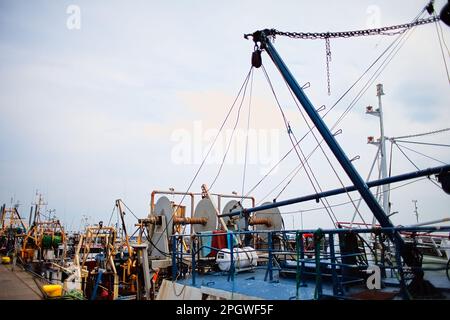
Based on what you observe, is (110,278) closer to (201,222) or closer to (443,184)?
(201,222)

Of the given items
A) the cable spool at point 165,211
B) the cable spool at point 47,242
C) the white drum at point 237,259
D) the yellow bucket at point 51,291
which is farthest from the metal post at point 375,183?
the cable spool at point 47,242

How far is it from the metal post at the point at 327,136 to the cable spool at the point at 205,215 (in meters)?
8.05

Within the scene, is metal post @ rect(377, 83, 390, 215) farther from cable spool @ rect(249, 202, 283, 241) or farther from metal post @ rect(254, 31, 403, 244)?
metal post @ rect(254, 31, 403, 244)

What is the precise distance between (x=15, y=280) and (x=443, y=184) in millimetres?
20668

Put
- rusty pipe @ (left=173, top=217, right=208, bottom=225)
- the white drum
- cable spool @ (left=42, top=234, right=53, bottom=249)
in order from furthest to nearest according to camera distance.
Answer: cable spool @ (left=42, top=234, right=53, bottom=249) < rusty pipe @ (left=173, top=217, right=208, bottom=225) < the white drum

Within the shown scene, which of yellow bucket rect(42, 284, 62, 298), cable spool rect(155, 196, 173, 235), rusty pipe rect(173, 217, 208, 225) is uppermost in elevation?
cable spool rect(155, 196, 173, 235)

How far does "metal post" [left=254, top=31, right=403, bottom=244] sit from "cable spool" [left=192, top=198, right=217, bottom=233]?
8.05 metres

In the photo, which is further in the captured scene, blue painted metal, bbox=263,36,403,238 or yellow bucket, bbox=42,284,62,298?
yellow bucket, bbox=42,284,62,298

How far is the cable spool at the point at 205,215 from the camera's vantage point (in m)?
15.5

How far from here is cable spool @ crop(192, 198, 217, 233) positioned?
15500 mm

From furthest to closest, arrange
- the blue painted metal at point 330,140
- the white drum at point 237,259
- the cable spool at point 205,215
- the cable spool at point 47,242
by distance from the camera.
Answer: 1. the cable spool at point 47,242
2. the cable spool at point 205,215
3. the white drum at point 237,259
4. the blue painted metal at point 330,140

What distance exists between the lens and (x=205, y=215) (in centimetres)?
1605

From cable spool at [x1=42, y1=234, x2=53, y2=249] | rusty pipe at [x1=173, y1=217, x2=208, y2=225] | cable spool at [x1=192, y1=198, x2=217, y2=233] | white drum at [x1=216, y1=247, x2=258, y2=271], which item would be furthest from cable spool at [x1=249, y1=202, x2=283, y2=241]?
cable spool at [x1=42, y1=234, x2=53, y2=249]

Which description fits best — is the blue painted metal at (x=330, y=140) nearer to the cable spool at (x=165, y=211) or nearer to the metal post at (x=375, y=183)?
the metal post at (x=375, y=183)
